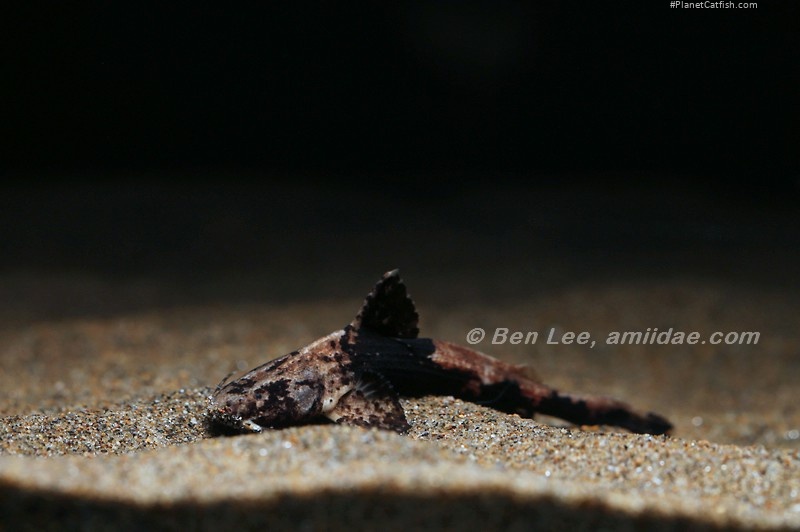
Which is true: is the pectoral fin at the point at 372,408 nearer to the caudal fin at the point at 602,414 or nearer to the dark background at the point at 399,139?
the caudal fin at the point at 602,414

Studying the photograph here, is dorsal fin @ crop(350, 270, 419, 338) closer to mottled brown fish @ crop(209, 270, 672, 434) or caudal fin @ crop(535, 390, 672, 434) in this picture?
mottled brown fish @ crop(209, 270, 672, 434)

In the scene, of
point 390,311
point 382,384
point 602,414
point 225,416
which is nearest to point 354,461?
point 225,416

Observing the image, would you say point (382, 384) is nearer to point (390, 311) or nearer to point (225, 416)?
point (390, 311)

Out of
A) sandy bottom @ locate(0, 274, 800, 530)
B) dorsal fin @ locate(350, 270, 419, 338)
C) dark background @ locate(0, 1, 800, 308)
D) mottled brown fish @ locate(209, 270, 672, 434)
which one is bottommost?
sandy bottom @ locate(0, 274, 800, 530)

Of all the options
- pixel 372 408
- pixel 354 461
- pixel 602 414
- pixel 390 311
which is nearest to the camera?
pixel 354 461

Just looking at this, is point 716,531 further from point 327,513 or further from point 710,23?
point 710,23

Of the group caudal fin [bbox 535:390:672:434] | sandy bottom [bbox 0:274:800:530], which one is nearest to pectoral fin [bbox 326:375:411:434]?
sandy bottom [bbox 0:274:800:530]
